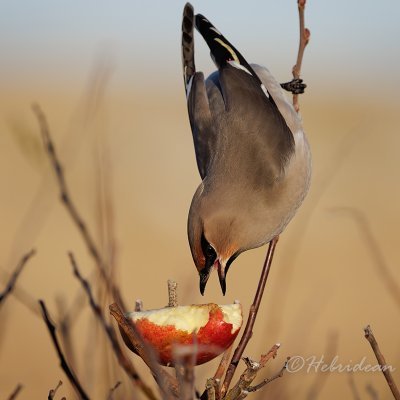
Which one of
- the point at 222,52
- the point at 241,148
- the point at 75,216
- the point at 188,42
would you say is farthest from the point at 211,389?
the point at 188,42

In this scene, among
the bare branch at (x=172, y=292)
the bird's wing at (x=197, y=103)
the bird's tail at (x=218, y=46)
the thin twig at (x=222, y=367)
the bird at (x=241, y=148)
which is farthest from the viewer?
the bird's tail at (x=218, y=46)

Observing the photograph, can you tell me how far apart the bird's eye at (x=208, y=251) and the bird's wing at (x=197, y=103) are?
2.49 feet

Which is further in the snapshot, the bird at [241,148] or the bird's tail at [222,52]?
the bird's tail at [222,52]

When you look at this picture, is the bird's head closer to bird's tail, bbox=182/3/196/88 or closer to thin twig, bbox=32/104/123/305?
bird's tail, bbox=182/3/196/88

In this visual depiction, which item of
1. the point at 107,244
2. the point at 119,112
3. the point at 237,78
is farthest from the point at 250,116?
the point at 119,112

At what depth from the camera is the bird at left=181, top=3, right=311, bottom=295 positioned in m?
4.22

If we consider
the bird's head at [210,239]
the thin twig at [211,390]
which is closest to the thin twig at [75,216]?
the thin twig at [211,390]

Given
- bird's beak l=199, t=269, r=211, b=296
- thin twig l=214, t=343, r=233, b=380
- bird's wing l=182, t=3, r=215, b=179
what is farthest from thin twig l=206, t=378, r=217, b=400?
bird's wing l=182, t=3, r=215, b=179

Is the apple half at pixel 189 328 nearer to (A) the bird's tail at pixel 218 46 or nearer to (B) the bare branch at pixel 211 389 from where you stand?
(B) the bare branch at pixel 211 389

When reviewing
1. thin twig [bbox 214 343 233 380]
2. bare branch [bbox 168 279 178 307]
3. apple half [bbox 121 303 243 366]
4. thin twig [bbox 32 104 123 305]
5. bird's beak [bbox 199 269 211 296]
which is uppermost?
thin twig [bbox 32 104 123 305]

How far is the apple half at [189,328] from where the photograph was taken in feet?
8.10

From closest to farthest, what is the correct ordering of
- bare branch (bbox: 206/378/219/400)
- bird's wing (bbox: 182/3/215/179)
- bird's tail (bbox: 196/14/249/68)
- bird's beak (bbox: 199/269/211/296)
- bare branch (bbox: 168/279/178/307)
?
bare branch (bbox: 206/378/219/400) → bare branch (bbox: 168/279/178/307) → bird's beak (bbox: 199/269/211/296) → bird's wing (bbox: 182/3/215/179) → bird's tail (bbox: 196/14/249/68)

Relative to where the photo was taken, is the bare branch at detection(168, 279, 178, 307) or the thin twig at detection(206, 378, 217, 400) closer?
the thin twig at detection(206, 378, 217, 400)

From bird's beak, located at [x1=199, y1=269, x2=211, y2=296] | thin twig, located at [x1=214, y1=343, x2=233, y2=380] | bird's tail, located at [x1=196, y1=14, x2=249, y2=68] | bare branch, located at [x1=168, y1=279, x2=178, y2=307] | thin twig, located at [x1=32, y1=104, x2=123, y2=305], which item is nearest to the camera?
thin twig, located at [x1=32, y1=104, x2=123, y2=305]
